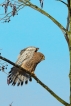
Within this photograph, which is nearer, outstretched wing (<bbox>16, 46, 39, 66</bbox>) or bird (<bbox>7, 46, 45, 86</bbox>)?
bird (<bbox>7, 46, 45, 86</bbox>)

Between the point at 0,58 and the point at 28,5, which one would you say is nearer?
the point at 0,58

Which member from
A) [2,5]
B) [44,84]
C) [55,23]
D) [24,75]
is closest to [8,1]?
[2,5]

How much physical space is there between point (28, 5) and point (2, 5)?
64 centimetres

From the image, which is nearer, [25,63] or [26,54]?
[26,54]

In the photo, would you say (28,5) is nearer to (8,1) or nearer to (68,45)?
(8,1)

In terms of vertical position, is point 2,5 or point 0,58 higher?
point 2,5

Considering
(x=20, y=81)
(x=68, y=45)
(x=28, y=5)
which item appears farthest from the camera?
(x=20, y=81)

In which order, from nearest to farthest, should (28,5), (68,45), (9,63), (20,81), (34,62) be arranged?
(9,63) < (68,45) < (28,5) < (20,81) < (34,62)

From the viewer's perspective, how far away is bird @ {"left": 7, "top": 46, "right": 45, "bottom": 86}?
8.61 meters

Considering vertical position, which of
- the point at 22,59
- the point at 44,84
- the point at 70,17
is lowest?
the point at 44,84

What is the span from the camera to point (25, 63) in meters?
9.50

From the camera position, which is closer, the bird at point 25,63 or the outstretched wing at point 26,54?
the bird at point 25,63

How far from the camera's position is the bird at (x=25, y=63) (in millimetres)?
8609

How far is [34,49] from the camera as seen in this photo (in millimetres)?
9367
